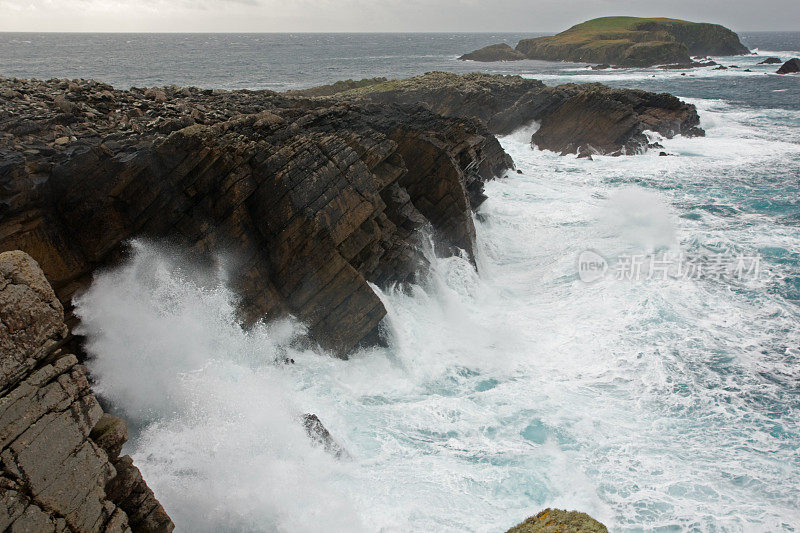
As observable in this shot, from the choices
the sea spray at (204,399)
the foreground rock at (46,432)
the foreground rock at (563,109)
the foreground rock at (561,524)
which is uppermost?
the foreground rock at (46,432)

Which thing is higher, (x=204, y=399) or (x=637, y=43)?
(x=204, y=399)

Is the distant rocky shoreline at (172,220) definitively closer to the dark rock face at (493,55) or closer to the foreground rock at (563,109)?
the foreground rock at (563,109)

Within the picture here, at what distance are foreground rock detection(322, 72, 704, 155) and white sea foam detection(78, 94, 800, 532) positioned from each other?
2611cm

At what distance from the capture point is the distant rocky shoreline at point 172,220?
22.6 feet

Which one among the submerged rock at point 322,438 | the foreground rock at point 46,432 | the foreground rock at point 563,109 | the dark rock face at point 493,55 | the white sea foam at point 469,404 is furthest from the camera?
the dark rock face at point 493,55

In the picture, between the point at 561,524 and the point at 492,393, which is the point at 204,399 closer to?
the point at 492,393

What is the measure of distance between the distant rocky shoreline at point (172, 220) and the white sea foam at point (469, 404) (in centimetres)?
101

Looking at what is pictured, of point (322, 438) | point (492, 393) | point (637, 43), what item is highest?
point (322, 438)

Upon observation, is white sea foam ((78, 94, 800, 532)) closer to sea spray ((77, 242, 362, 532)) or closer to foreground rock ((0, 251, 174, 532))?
sea spray ((77, 242, 362, 532))

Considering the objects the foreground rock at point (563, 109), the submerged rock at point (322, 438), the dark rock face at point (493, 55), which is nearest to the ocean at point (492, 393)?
the submerged rock at point (322, 438)

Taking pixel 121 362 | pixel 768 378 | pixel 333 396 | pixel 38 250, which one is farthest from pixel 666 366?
pixel 38 250

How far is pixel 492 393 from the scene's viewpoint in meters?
15.9

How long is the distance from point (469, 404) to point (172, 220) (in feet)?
32.6

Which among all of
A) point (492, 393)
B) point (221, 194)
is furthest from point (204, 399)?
point (492, 393)
